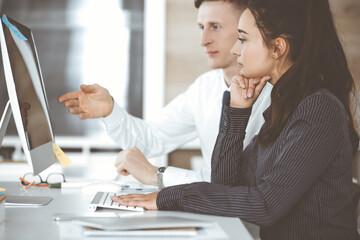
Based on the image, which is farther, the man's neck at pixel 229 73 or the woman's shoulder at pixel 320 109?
the man's neck at pixel 229 73

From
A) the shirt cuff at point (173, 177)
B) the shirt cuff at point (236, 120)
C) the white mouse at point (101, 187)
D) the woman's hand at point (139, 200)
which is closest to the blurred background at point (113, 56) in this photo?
the shirt cuff at point (173, 177)

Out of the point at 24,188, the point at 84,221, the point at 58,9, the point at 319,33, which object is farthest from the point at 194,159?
the point at 84,221

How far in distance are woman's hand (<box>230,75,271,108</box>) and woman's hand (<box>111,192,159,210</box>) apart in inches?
15.9

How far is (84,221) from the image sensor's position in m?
0.89

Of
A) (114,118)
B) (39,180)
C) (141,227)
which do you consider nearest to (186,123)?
(114,118)

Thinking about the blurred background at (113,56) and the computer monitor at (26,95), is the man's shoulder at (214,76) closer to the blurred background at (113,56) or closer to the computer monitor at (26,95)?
the blurred background at (113,56)

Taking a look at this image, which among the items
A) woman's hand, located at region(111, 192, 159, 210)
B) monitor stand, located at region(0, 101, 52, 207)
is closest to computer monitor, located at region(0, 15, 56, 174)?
monitor stand, located at region(0, 101, 52, 207)

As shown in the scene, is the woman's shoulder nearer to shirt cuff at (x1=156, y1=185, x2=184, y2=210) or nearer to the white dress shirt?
shirt cuff at (x1=156, y1=185, x2=184, y2=210)

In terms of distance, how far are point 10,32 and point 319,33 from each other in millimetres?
815

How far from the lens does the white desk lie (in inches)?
34.9

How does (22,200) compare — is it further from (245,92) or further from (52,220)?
(245,92)

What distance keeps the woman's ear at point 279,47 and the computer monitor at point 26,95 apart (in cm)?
69

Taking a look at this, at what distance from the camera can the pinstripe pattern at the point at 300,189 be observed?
1024mm

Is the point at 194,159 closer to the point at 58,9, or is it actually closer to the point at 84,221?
the point at 58,9
